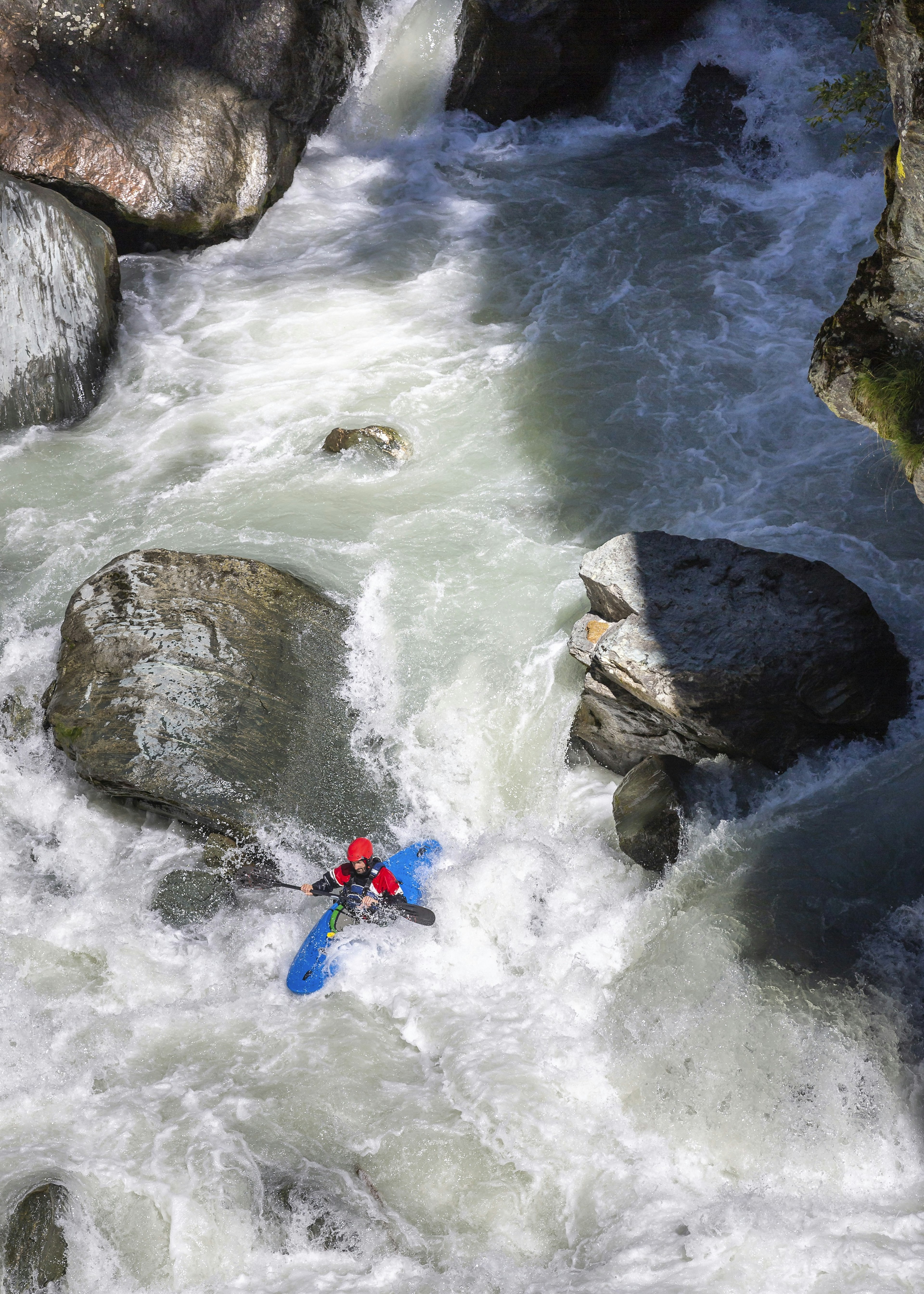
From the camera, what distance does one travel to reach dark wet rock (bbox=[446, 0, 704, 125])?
11.8 m

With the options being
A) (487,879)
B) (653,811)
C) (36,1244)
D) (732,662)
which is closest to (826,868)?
(653,811)

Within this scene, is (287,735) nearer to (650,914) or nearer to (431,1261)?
(650,914)

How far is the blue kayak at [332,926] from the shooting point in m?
4.88

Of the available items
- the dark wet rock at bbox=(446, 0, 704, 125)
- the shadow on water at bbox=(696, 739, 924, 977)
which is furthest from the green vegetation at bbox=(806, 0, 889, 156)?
the dark wet rock at bbox=(446, 0, 704, 125)

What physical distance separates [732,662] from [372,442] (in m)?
3.78

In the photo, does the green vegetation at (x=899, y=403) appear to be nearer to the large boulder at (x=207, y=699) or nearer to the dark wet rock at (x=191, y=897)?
the large boulder at (x=207, y=699)

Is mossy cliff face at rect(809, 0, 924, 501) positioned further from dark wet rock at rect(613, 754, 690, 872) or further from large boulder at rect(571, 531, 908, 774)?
dark wet rock at rect(613, 754, 690, 872)

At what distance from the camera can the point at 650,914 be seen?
4918 millimetres

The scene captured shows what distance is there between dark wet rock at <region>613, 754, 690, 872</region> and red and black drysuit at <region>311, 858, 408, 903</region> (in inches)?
48.7

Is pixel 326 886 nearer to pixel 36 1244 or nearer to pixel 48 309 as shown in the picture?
pixel 36 1244

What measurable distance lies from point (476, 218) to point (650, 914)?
28.4 feet

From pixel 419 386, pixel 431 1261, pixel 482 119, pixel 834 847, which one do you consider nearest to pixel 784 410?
pixel 419 386

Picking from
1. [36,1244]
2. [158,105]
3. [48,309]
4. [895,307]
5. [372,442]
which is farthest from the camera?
[158,105]

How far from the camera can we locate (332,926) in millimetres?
5062
